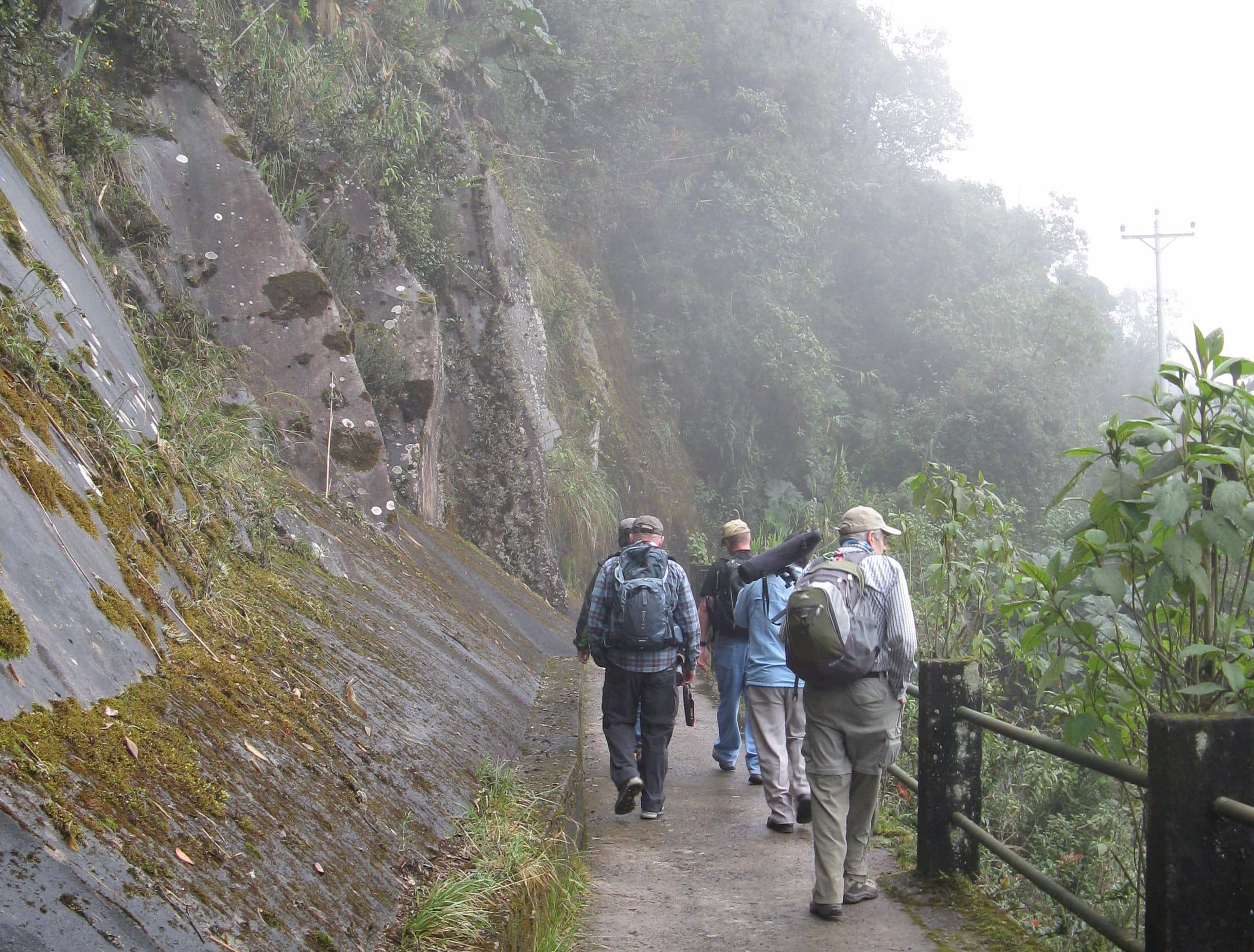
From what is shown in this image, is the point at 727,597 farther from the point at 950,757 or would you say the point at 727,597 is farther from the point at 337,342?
the point at 337,342

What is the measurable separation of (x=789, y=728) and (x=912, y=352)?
23.8 metres

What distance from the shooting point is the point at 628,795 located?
6.41 meters

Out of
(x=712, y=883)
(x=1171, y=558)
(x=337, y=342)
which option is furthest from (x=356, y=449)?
(x=1171, y=558)

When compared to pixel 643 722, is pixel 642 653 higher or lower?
higher

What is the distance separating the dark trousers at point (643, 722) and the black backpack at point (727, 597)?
2.99 feet

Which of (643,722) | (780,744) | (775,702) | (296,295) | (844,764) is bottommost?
(780,744)

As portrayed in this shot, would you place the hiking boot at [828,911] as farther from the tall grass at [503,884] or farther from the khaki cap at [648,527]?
the khaki cap at [648,527]

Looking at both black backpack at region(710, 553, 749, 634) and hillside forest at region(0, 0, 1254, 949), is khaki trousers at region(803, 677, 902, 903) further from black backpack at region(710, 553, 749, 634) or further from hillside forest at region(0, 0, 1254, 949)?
black backpack at region(710, 553, 749, 634)

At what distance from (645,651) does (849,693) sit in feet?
6.03

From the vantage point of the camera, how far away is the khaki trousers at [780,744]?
636 cm

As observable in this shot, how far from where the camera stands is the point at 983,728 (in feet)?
15.9

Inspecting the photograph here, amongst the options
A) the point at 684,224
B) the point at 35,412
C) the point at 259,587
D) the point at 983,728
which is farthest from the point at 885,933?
the point at 684,224

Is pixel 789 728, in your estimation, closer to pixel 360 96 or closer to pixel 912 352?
pixel 360 96

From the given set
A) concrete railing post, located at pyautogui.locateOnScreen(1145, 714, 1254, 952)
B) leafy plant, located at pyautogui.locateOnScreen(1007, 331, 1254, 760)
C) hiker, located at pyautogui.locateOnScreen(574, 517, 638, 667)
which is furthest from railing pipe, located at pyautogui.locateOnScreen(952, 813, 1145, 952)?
hiker, located at pyautogui.locateOnScreen(574, 517, 638, 667)
